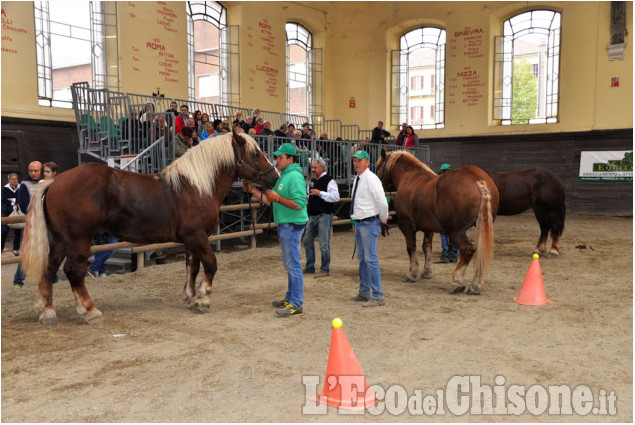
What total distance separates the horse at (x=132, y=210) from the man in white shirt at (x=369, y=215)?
94 centimetres

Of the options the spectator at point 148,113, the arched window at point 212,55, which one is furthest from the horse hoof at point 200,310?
the arched window at point 212,55

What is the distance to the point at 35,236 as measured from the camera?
4.75 metres

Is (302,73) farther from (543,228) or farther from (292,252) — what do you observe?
(292,252)

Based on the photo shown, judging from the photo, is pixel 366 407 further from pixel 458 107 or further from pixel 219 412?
pixel 458 107

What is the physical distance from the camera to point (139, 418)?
2980 mm

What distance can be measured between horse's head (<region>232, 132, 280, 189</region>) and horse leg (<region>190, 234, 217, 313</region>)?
83 cm

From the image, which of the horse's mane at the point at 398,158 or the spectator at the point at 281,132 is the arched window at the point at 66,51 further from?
the horse's mane at the point at 398,158

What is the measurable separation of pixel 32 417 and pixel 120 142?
741cm

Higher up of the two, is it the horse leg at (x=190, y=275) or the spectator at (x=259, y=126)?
the spectator at (x=259, y=126)

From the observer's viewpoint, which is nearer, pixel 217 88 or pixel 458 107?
pixel 217 88

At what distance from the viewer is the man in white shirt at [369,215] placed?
556 centimetres

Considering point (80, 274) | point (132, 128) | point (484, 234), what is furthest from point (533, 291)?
point (132, 128)

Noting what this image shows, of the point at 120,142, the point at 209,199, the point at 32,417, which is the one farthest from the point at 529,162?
the point at 32,417

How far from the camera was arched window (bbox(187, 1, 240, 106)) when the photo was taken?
15719 millimetres
